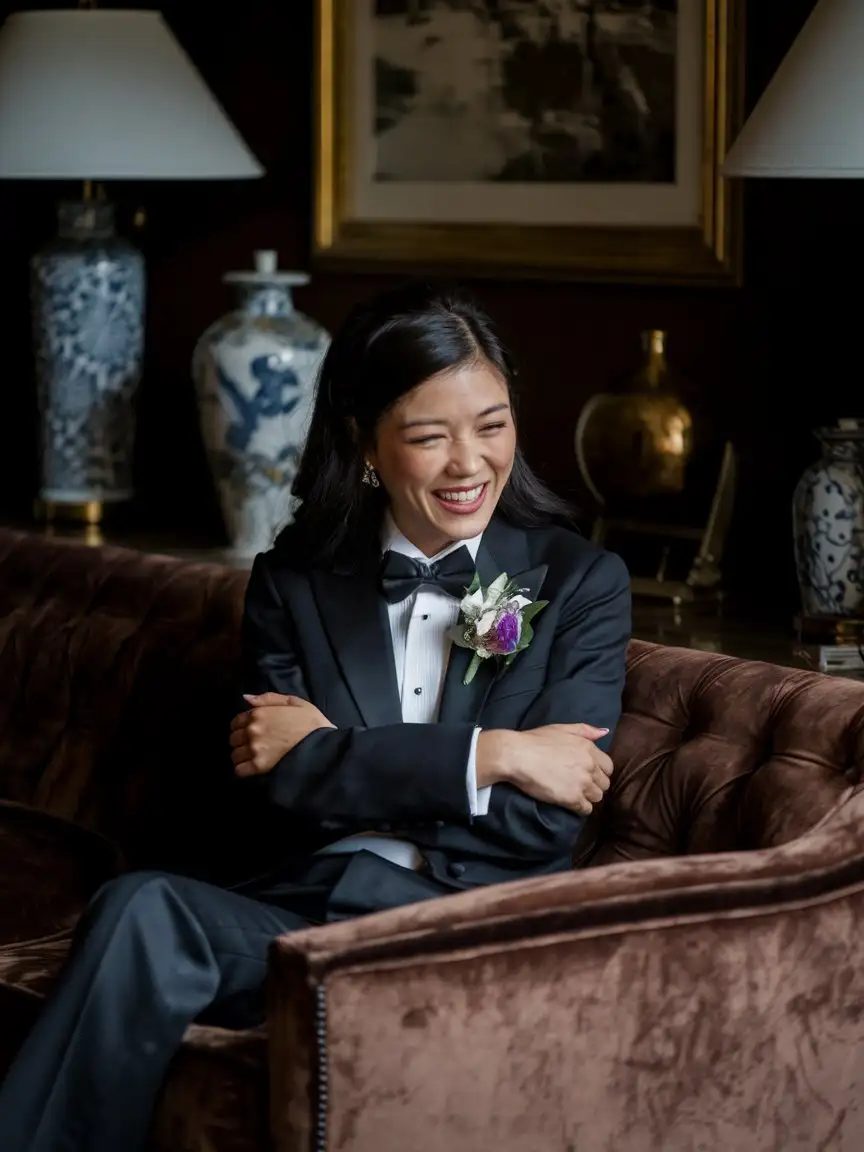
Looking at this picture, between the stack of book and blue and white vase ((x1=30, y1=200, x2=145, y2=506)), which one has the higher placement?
blue and white vase ((x1=30, y1=200, x2=145, y2=506))

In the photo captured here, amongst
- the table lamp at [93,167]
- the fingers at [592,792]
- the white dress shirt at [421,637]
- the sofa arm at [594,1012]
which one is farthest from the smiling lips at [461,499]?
the table lamp at [93,167]

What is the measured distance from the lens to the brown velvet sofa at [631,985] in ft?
7.07

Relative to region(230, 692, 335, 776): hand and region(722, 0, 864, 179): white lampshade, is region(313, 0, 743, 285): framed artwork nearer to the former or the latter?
region(722, 0, 864, 179): white lampshade

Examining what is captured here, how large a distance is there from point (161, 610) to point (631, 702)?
40.4 inches

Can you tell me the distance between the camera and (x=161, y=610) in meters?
3.59

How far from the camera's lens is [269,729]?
2719 mm

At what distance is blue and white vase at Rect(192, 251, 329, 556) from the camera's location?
4078mm

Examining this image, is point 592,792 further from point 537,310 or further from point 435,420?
point 537,310

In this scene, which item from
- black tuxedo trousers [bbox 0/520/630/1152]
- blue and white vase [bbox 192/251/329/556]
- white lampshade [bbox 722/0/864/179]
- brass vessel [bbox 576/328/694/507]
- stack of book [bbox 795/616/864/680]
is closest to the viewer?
black tuxedo trousers [bbox 0/520/630/1152]

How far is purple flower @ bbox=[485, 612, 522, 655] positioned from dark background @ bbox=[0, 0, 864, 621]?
998 mm

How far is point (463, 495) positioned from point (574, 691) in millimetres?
297

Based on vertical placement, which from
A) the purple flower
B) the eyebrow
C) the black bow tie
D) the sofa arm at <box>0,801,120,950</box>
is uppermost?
the eyebrow

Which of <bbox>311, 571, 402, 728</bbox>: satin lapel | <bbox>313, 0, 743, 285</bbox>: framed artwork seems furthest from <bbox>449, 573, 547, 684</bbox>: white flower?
<bbox>313, 0, 743, 285</bbox>: framed artwork

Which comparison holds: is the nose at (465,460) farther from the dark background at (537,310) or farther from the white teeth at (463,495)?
the dark background at (537,310)
